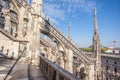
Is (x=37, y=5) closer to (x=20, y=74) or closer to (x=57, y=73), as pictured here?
(x=20, y=74)

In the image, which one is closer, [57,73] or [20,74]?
[57,73]

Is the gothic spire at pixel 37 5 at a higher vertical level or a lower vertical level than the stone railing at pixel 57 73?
higher

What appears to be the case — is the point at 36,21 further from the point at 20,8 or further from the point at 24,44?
the point at 20,8

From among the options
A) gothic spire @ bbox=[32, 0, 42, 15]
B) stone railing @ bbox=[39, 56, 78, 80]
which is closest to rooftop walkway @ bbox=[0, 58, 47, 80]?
stone railing @ bbox=[39, 56, 78, 80]

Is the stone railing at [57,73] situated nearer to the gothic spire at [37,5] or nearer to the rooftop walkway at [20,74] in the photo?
the rooftop walkway at [20,74]

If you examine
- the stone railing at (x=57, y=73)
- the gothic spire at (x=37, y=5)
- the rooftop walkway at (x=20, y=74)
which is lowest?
the rooftop walkway at (x=20, y=74)

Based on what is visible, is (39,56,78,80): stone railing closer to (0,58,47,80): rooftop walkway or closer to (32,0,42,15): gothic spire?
(0,58,47,80): rooftop walkway

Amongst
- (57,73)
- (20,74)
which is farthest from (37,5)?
(57,73)

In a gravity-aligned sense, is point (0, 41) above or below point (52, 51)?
above

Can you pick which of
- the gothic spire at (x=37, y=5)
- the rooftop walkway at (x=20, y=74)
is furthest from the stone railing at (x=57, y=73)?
the gothic spire at (x=37, y=5)

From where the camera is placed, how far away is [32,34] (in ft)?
32.0

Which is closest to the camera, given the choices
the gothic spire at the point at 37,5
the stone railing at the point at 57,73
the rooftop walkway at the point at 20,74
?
the stone railing at the point at 57,73

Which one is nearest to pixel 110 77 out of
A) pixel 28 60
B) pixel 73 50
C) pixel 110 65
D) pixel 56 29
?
pixel 110 65

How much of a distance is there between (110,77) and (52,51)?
24262mm
